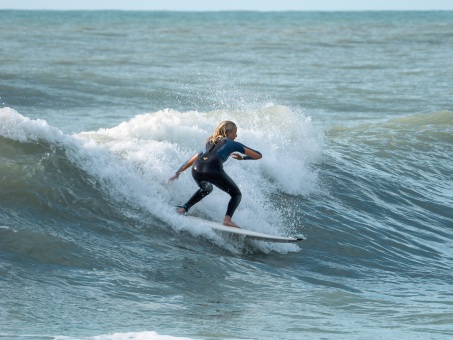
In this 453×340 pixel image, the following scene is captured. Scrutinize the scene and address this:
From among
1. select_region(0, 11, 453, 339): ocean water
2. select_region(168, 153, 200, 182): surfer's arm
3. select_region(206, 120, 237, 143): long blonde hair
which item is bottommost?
select_region(0, 11, 453, 339): ocean water

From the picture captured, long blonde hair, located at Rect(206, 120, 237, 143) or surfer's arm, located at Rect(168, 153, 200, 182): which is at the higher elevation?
long blonde hair, located at Rect(206, 120, 237, 143)

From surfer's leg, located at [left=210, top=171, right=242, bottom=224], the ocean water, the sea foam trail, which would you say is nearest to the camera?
the ocean water

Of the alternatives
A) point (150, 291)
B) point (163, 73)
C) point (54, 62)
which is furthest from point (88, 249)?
point (54, 62)

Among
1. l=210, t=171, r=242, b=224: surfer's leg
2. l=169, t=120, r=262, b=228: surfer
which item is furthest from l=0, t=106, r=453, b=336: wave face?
l=169, t=120, r=262, b=228: surfer

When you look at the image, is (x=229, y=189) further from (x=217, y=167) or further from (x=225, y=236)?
(x=225, y=236)

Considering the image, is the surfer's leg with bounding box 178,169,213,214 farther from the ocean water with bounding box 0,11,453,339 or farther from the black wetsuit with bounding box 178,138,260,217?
the ocean water with bounding box 0,11,453,339

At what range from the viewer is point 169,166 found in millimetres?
11906

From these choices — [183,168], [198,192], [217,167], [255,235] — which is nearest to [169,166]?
[183,168]

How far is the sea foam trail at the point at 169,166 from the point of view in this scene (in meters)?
11.2

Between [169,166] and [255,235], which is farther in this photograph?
[169,166]

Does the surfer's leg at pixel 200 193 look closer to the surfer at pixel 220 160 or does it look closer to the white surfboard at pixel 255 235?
the surfer at pixel 220 160

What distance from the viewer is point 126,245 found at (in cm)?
986

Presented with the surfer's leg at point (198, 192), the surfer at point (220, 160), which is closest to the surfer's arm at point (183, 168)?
the surfer at point (220, 160)

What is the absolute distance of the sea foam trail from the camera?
1119 cm
